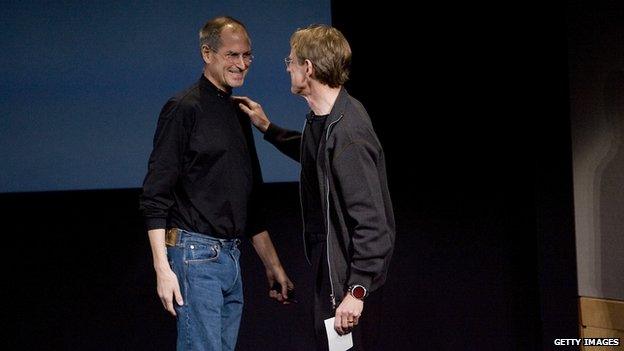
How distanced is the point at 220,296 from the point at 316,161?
1.63 feet

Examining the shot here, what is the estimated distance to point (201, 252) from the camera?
2.15 meters

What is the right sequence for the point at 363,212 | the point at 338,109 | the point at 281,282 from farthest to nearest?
the point at 281,282
the point at 338,109
the point at 363,212

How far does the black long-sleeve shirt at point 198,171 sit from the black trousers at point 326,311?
30 centimetres

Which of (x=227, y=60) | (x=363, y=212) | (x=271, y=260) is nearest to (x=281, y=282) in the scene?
(x=271, y=260)

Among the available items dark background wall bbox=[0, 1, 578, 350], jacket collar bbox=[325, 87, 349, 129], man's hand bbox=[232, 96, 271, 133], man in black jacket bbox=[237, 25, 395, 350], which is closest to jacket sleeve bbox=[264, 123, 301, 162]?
man's hand bbox=[232, 96, 271, 133]

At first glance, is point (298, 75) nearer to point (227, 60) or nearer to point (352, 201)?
point (227, 60)

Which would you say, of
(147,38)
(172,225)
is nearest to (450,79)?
(147,38)

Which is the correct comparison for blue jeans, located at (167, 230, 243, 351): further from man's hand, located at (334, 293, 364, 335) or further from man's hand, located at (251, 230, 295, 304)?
man's hand, located at (334, 293, 364, 335)

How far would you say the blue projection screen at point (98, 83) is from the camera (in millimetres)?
2881

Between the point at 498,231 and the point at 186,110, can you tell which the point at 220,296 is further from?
the point at 498,231

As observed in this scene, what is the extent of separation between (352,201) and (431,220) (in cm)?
149

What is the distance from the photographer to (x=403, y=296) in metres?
3.36

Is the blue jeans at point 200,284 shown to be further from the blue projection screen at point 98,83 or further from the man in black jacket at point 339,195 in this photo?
the blue projection screen at point 98,83

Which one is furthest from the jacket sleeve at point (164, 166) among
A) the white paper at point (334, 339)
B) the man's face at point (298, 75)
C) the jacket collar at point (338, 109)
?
the white paper at point (334, 339)
